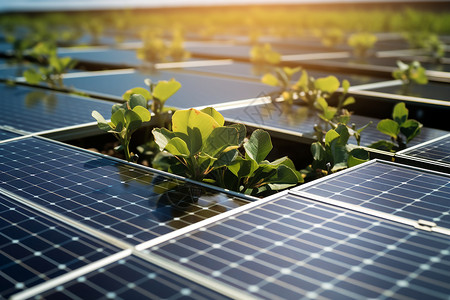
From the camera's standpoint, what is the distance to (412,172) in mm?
3465

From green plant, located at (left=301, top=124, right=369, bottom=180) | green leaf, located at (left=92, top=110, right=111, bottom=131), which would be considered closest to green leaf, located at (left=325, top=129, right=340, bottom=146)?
green plant, located at (left=301, top=124, right=369, bottom=180)

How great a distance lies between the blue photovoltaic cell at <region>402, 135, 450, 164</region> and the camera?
156 inches

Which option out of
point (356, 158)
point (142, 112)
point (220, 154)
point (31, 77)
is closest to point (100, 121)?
point (142, 112)

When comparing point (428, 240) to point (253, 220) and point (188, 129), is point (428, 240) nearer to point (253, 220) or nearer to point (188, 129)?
point (253, 220)

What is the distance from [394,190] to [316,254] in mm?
1018

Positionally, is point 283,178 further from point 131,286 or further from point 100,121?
point 131,286

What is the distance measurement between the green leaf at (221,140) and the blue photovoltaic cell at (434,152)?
1.56 m

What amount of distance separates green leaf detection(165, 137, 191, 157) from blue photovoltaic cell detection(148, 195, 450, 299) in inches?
23.4

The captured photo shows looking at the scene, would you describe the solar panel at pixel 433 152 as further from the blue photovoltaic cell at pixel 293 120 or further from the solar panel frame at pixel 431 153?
the blue photovoltaic cell at pixel 293 120

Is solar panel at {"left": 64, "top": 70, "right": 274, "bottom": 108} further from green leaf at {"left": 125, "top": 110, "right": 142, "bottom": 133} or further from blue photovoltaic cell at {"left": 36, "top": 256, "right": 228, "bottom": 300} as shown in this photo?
blue photovoltaic cell at {"left": 36, "top": 256, "right": 228, "bottom": 300}

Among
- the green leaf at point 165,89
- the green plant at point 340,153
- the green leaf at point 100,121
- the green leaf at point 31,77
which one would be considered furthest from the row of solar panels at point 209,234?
the green leaf at point 31,77

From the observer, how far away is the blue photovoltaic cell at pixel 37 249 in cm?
212

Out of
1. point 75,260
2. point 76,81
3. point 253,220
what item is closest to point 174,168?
point 253,220

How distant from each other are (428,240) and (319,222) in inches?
19.3
